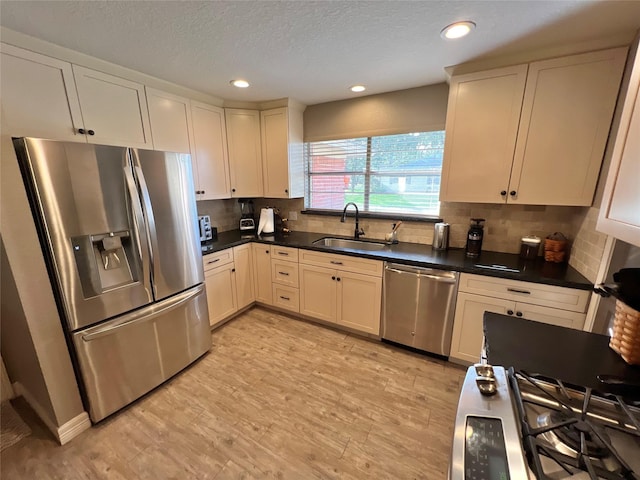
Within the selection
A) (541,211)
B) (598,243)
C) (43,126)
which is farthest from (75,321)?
(541,211)

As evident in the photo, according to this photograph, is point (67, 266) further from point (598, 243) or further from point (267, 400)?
point (598, 243)

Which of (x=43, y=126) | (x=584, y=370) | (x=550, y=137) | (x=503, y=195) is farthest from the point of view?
(x=503, y=195)

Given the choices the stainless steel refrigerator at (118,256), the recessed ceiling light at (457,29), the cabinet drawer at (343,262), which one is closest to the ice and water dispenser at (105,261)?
the stainless steel refrigerator at (118,256)

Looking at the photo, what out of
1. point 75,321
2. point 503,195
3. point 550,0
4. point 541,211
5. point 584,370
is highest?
point 550,0

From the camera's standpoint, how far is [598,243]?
5.40ft

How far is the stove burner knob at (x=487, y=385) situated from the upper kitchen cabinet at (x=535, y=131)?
1.68 metres

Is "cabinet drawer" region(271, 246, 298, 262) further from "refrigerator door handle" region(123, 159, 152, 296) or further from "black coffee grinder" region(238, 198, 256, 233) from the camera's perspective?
"refrigerator door handle" region(123, 159, 152, 296)

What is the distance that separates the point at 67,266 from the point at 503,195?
115 inches

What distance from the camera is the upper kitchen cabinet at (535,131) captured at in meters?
1.70

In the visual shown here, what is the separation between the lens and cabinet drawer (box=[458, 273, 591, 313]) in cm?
173

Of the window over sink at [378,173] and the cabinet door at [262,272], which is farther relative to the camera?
the cabinet door at [262,272]

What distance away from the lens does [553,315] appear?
1.81 meters

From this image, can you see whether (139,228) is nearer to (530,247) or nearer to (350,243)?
(350,243)

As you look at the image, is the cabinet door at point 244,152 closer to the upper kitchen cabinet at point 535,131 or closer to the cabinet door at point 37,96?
the cabinet door at point 37,96
